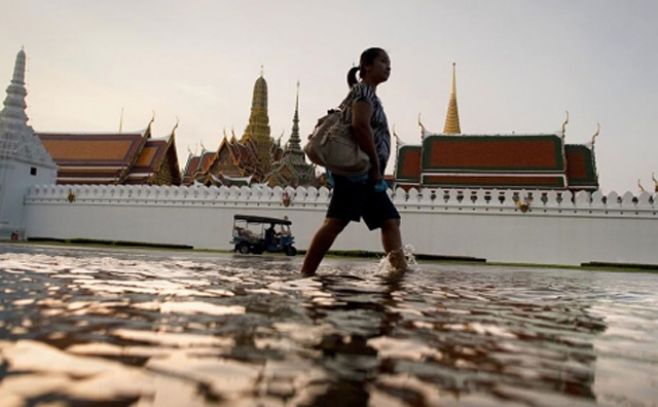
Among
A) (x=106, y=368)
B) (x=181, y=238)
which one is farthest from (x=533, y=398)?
(x=181, y=238)

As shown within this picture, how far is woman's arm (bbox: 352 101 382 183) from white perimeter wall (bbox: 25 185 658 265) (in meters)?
16.6

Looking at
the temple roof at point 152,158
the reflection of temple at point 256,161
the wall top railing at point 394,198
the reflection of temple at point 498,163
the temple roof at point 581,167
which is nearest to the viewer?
the wall top railing at point 394,198

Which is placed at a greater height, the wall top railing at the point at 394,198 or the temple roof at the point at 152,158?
the temple roof at the point at 152,158

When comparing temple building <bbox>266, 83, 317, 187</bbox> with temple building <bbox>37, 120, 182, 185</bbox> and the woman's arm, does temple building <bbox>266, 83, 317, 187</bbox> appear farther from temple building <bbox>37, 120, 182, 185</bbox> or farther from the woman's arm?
the woman's arm

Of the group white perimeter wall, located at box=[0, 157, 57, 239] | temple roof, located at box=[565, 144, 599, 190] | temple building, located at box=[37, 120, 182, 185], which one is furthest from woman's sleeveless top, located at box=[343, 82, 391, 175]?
temple building, located at box=[37, 120, 182, 185]

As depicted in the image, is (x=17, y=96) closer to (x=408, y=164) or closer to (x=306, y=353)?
(x=408, y=164)

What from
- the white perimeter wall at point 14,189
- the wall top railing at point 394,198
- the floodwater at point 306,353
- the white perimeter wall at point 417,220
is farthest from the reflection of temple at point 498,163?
the floodwater at point 306,353

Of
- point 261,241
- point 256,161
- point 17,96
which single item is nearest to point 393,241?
point 261,241

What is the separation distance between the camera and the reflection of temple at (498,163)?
2284 cm

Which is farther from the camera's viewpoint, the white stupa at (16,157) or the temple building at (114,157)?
the temple building at (114,157)

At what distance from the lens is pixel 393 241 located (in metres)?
4.68

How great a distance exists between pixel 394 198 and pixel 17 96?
18.1m

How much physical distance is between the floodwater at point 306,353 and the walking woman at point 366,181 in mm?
1825

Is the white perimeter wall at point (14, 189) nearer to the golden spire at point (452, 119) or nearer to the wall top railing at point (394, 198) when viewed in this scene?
the wall top railing at point (394, 198)
